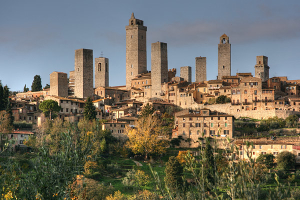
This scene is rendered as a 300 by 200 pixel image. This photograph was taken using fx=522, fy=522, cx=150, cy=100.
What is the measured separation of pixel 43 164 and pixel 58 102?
157 ft

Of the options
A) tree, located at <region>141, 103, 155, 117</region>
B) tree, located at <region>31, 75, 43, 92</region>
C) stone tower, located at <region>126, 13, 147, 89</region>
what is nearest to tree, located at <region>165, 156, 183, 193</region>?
tree, located at <region>141, 103, 155, 117</region>

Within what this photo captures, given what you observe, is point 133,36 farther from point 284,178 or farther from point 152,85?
→ point 284,178

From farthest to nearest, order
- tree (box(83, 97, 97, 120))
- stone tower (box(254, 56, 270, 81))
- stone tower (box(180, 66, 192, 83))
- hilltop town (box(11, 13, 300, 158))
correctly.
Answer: stone tower (box(180, 66, 192, 83))
stone tower (box(254, 56, 270, 81))
tree (box(83, 97, 97, 120))
hilltop town (box(11, 13, 300, 158))

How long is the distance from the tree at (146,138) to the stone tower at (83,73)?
2190 cm

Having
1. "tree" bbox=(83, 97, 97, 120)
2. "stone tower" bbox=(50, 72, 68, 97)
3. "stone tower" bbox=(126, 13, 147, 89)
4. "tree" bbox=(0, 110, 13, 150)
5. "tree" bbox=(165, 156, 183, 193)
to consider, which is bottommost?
"tree" bbox=(165, 156, 183, 193)

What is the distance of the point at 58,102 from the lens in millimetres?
67125

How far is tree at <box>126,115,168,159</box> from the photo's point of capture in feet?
176

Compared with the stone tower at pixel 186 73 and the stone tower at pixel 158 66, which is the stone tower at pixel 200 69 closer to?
the stone tower at pixel 186 73

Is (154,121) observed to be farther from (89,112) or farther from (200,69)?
(200,69)

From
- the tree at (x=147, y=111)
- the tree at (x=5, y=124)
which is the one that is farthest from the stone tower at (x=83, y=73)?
the tree at (x=5, y=124)

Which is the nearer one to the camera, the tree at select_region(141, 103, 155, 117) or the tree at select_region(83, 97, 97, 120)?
the tree at select_region(141, 103, 155, 117)

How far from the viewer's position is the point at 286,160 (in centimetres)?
4919

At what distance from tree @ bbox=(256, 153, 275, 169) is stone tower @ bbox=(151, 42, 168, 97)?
91.9 ft

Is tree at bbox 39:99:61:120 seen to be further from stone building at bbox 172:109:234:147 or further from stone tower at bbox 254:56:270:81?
stone tower at bbox 254:56:270:81
